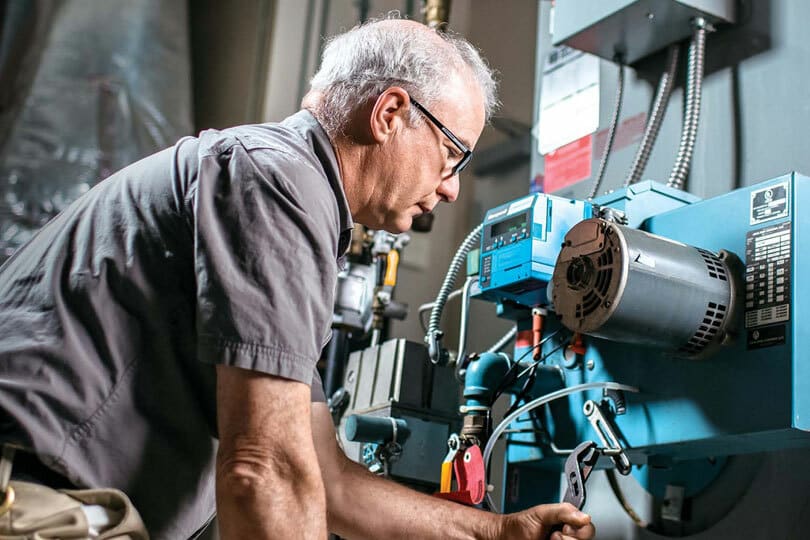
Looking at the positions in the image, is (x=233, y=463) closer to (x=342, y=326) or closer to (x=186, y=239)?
(x=186, y=239)

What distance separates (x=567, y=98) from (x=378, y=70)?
3.21ft

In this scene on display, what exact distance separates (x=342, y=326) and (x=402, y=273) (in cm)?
107

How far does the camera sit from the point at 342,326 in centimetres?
215

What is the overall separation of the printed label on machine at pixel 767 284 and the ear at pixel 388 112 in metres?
0.55

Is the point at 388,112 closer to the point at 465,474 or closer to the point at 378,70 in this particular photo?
the point at 378,70

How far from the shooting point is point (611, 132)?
6.59ft

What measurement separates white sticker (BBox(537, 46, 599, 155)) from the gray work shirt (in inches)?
44.2

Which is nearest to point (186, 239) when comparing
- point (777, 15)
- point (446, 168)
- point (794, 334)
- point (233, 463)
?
point (233, 463)

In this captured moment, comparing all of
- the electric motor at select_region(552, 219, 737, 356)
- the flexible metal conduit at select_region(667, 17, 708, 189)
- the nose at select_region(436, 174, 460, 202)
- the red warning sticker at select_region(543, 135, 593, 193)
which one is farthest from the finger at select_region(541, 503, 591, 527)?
the red warning sticker at select_region(543, 135, 593, 193)

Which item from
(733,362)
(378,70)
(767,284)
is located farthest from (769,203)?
(378,70)

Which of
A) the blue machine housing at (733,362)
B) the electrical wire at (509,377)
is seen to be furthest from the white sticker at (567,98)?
the electrical wire at (509,377)

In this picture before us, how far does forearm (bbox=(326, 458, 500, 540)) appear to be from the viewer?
4.63 ft

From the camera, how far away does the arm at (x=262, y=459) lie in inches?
37.9

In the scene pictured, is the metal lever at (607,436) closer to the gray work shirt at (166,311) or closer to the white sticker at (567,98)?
the gray work shirt at (166,311)
